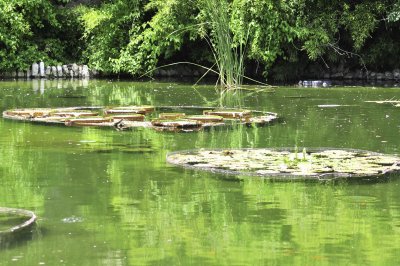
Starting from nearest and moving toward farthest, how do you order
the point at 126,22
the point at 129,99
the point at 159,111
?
the point at 159,111
the point at 129,99
the point at 126,22

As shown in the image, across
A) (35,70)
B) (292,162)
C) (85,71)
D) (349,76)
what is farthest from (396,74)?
(292,162)

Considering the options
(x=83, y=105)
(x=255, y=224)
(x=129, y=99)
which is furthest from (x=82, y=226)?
(x=129, y=99)

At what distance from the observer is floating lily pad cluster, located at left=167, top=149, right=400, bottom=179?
687cm

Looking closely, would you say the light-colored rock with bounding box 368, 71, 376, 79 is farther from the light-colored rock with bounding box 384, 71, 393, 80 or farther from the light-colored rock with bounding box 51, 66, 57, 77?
the light-colored rock with bounding box 51, 66, 57, 77

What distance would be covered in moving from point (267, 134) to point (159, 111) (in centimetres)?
282

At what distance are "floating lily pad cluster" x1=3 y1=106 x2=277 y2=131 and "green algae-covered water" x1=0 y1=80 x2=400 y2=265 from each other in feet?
1.00

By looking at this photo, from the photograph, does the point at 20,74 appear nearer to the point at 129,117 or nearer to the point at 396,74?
the point at 396,74

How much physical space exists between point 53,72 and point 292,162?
45.6 ft

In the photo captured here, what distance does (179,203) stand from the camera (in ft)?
19.6

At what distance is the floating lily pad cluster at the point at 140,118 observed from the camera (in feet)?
33.3

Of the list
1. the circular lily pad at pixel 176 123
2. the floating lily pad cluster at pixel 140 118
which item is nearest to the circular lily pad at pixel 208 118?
the floating lily pad cluster at pixel 140 118

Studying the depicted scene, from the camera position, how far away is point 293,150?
315 inches

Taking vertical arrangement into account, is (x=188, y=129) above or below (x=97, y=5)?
below

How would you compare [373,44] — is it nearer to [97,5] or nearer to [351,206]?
[97,5]
